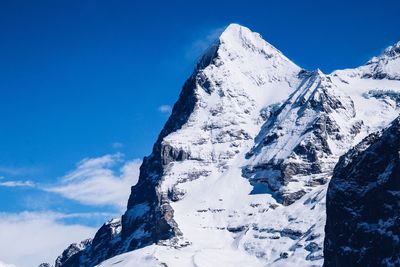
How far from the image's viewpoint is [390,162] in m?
156

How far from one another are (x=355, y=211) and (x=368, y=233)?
6.94 m

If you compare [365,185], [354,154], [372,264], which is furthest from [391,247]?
[354,154]

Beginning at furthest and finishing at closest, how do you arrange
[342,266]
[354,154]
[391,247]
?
[354,154]
[342,266]
[391,247]

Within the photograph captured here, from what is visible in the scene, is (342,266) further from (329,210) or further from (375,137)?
(375,137)

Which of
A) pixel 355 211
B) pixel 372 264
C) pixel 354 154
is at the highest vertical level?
pixel 354 154

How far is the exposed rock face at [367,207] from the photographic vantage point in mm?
150875

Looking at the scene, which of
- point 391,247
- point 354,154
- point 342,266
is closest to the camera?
point 391,247

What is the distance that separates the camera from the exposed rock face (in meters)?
151

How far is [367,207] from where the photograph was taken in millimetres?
157625

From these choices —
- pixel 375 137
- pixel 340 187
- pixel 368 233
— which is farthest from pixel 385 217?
pixel 375 137

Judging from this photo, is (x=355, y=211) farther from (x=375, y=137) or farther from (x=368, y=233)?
(x=375, y=137)

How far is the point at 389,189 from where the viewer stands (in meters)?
154

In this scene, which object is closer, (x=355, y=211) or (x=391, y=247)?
(x=391, y=247)

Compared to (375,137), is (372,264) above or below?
below
